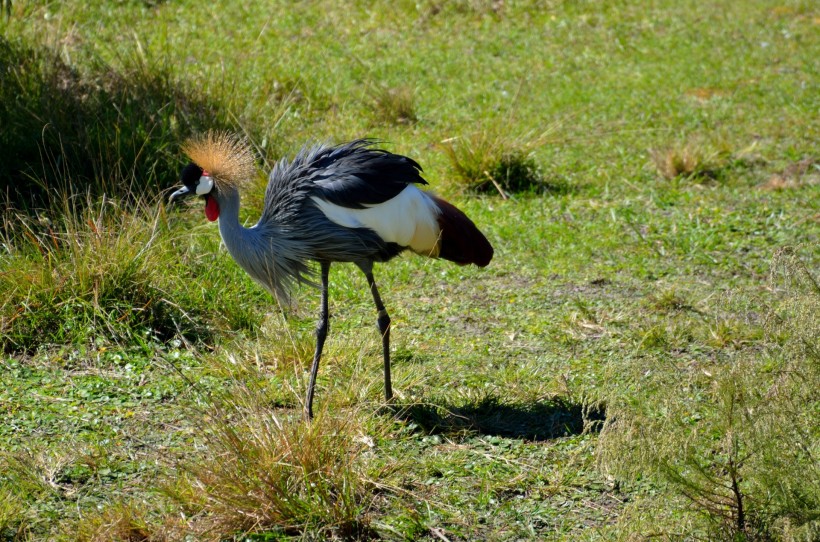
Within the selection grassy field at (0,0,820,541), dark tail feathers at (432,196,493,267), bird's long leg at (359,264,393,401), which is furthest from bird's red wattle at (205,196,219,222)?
dark tail feathers at (432,196,493,267)

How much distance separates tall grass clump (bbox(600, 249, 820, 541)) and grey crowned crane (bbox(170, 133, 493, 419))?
1.31 metres

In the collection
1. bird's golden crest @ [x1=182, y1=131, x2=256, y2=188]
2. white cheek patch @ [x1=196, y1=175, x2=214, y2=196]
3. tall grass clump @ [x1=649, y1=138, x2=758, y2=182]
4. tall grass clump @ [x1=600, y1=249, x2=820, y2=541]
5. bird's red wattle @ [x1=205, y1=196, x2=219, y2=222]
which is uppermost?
bird's golden crest @ [x1=182, y1=131, x2=256, y2=188]

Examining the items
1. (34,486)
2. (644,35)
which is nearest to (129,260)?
(34,486)

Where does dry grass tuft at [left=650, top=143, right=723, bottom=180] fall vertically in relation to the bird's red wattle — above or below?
below

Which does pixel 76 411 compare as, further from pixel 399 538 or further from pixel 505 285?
pixel 505 285

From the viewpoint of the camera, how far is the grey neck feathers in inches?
156

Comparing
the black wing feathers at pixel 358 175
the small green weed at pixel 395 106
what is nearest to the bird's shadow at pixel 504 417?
the black wing feathers at pixel 358 175

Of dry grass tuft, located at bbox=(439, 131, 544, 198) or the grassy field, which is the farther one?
dry grass tuft, located at bbox=(439, 131, 544, 198)

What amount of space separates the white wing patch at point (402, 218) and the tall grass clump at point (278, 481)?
39.4 inches

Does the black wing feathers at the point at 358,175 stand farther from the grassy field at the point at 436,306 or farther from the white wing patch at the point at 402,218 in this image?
the grassy field at the point at 436,306

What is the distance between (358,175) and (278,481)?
1.39 meters

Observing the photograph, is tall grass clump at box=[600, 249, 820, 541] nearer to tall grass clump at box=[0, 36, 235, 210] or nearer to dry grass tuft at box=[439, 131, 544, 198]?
tall grass clump at box=[0, 36, 235, 210]

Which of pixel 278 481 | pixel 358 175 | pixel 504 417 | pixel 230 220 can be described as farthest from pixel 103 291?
pixel 504 417

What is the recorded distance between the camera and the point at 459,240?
418cm
